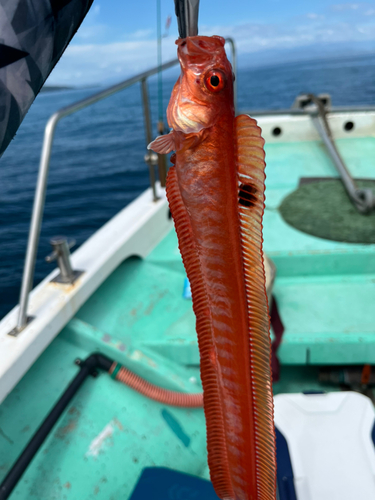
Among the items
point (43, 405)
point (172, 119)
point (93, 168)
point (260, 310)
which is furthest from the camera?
point (93, 168)

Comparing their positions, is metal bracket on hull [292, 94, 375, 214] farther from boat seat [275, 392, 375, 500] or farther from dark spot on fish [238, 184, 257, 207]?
dark spot on fish [238, 184, 257, 207]

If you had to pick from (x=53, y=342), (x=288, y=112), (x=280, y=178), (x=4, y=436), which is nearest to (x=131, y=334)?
(x=53, y=342)

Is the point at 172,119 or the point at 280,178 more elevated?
the point at 172,119

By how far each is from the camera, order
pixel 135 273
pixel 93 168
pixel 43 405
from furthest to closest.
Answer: pixel 93 168 < pixel 135 273 < pixel 43 405

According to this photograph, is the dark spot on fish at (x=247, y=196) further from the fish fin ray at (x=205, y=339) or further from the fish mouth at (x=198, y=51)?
the fish mouth at (x=198, y=51)

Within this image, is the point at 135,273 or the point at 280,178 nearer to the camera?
the point at 135,273

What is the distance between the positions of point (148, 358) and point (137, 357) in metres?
0.06

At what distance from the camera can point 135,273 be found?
279cm

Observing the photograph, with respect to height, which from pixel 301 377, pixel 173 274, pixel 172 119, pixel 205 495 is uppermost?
pixel 172 119

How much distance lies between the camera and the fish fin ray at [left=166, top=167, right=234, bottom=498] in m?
0.66

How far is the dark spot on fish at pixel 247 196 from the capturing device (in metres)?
0.62

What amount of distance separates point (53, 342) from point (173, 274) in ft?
3.33

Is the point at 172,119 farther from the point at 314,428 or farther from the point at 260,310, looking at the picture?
the point at 314,428

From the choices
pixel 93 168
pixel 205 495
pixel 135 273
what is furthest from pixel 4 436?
pixel 93 168
